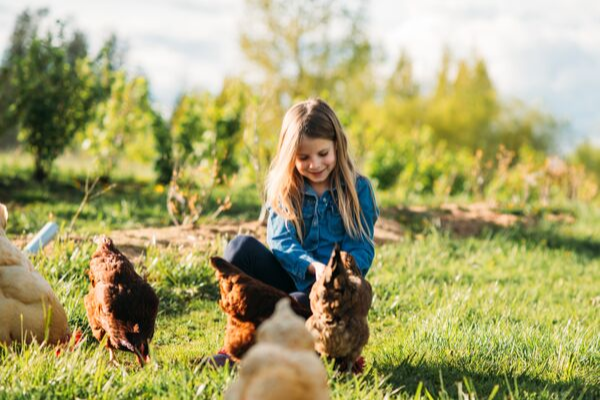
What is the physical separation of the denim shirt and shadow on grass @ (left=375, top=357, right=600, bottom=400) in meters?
0.64

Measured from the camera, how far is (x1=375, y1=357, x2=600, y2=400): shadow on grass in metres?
2.75

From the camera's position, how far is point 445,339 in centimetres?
329

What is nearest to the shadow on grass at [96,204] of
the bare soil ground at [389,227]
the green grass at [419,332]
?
the bare soil ground at [389,227]

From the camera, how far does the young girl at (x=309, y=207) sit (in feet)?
11.2

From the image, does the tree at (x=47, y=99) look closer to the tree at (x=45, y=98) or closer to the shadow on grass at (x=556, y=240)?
the tree at (x=45, y=98)

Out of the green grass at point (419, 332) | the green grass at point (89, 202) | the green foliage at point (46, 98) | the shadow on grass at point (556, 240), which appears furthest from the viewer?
the green foliage at point (46, 98)

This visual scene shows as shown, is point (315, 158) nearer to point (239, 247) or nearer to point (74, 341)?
point (239, 247)

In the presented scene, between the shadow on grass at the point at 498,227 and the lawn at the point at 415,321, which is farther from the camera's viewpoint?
the shadow on grass at the point at 498,227

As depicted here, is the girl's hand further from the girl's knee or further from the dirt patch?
the dirt patch

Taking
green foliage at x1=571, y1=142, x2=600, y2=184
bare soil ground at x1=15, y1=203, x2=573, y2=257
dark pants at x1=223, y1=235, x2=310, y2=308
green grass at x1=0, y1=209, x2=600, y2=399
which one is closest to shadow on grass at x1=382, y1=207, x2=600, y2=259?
bare soil ground at x1=15, y1=203, x2=573, y2=257

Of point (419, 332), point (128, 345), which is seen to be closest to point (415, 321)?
point (419, 332)

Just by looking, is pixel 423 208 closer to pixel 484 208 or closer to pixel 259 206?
pixel 484 208

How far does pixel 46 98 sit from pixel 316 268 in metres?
6.76

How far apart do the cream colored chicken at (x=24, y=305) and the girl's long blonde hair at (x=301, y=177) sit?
4.22 ft
